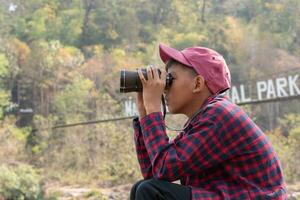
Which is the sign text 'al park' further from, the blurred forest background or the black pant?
the black pant

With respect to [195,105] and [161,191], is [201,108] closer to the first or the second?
[195,105]

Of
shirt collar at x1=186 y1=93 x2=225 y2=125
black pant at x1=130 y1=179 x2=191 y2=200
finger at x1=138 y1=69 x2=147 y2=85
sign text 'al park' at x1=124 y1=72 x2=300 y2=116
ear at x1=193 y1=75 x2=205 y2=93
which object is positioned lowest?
sign text 'al park' at x1=124 y1=72 x2=300 y2=116

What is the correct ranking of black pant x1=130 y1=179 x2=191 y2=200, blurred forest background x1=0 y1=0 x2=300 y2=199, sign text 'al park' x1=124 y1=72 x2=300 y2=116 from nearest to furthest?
black pant x1=130 y1=179 x2=191 y2=200 < sign text 'al park' x1=124 y1=72 x2=300 y2=116 < blurred forest background x1=0 y1=0 x2=300 y2=199

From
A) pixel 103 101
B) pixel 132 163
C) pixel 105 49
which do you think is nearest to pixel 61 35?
pixel 105 49

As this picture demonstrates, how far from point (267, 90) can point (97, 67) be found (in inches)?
120

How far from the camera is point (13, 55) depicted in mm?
6215

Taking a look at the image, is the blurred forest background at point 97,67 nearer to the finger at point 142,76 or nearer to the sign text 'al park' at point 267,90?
the sign text 'al park' at point 267,90

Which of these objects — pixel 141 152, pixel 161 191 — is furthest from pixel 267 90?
pixel 161 191

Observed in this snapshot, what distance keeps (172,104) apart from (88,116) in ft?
16.6

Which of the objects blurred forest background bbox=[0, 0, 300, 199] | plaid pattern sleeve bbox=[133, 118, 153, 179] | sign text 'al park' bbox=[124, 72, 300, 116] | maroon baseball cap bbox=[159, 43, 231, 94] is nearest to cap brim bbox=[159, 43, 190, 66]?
maroon baseball cap bbox=[159, 43, 231, 94]

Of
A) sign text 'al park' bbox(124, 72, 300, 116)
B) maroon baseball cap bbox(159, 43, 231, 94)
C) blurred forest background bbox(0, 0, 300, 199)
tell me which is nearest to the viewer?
maroon baseball cap bbox(159, 43, 231, 94)

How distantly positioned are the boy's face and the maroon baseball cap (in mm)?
14

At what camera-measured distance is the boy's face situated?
27.0 inches

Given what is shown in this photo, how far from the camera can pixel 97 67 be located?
612cm
